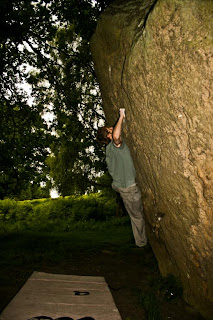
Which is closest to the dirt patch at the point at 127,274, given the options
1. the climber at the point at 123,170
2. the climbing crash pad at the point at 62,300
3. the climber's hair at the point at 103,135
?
the climbing crash pad at the point at 62,300

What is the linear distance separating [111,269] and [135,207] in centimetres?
165

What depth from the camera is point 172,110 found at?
3.16 m

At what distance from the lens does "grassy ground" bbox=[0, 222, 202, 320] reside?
375cm

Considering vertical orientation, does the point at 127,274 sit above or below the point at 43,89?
below

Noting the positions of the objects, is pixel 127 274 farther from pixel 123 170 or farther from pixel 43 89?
pixel 43 89

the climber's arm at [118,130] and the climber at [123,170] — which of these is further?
the climber at [123,170]

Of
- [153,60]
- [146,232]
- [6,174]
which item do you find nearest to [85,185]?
[6,174]

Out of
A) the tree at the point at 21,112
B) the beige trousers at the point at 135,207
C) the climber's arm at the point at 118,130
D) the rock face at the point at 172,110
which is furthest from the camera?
the tree at the point at 21,112

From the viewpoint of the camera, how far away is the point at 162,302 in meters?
3.91

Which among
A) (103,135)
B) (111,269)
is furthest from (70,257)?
(103,135)

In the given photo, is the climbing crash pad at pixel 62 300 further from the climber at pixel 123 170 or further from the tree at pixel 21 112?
the tree at pixel 21 112

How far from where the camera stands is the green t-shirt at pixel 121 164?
444 cm

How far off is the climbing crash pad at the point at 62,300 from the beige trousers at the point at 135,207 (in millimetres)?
1121

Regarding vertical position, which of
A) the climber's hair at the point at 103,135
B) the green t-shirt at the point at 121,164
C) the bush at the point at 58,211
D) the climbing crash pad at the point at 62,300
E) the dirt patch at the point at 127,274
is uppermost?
the climber's hair at the point at 103,135
